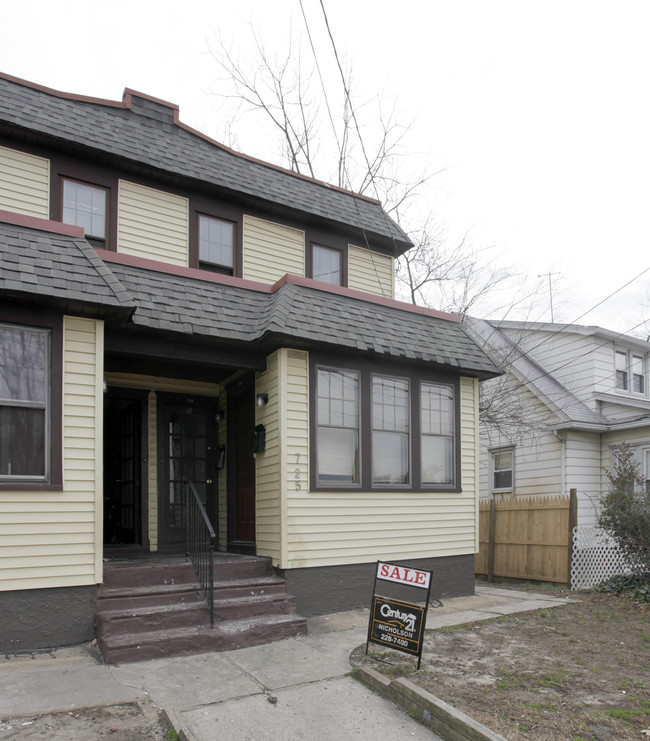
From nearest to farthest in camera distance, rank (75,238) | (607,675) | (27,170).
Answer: (607,675) → (75,238) → (27,170)

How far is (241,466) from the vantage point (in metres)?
9.20

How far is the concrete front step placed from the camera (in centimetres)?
586

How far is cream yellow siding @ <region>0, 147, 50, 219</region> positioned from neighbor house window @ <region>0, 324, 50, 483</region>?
9.62 ft

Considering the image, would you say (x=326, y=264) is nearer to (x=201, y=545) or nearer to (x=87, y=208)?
(x=87, y=208)

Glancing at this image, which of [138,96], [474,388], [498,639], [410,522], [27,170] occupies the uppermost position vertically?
[138,96]

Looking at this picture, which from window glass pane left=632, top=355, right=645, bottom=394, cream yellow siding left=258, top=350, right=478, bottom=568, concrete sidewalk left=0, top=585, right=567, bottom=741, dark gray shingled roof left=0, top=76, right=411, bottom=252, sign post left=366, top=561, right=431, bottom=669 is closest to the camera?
concrete sidewalk left=0, top=585, right=567, bottom=741

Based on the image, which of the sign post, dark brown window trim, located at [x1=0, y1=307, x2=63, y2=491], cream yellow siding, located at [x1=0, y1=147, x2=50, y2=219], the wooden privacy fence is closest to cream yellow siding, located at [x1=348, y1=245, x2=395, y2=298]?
the wooden privacy fence

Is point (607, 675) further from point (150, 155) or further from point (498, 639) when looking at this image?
point (150, 155)

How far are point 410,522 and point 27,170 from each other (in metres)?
6.97

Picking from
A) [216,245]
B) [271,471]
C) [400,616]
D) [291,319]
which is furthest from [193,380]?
[400,616]

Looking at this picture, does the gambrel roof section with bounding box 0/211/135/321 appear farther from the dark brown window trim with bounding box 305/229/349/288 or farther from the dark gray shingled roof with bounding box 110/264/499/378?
the dark brown window trim with bounding box 305/229/349/288

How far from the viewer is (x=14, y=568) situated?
6000 mm

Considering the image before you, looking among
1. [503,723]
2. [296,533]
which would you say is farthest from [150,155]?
[503,723]

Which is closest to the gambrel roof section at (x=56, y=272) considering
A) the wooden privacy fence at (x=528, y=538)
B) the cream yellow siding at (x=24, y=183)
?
the cream yellow siding at (x=24, y=183)
